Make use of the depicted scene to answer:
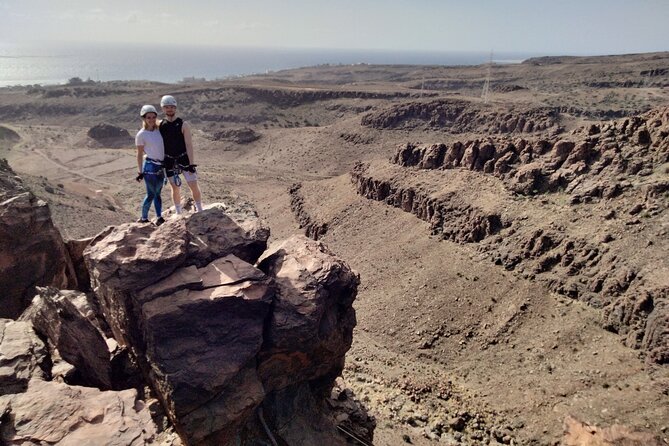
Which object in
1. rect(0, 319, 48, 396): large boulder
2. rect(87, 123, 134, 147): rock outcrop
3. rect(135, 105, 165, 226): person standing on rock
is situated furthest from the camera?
rect(87, 123, 134, 147): rock outcrop

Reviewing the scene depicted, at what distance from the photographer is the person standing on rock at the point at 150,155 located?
38.9ft

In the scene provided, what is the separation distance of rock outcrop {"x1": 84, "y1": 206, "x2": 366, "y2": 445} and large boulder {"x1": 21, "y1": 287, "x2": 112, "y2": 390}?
2.02 ft

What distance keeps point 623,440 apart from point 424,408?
23.1ft

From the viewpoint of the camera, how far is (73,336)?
35.5 feet

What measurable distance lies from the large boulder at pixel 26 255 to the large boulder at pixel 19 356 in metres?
3.45

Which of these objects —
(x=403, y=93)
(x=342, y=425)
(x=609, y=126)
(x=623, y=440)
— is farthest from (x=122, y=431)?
(x=403, y=93)

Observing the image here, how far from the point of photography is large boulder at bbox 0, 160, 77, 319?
45.6ft

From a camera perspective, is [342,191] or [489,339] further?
[342,191]

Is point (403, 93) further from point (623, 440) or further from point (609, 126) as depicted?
point (623, 440)

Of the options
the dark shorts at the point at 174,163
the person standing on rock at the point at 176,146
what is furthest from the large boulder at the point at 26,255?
the dark shorts at the point at 174,163

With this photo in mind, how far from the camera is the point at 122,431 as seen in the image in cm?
898

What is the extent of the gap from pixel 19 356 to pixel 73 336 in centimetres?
116

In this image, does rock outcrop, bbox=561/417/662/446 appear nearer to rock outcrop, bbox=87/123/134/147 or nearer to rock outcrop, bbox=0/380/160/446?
rock outcrop, bbox=0/380/160/446

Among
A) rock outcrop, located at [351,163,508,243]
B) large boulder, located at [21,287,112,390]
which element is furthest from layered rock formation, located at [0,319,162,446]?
rock outcrop, located at [351,163,508,243]
